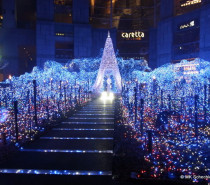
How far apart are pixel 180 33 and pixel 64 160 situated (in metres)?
30.0

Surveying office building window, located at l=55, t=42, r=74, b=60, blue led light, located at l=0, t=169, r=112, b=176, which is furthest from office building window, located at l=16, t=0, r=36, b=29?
blue led light, located at l=0, t=169, r=112, b=176

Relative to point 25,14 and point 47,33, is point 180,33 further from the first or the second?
point 25,14

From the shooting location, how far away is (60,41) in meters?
32.1

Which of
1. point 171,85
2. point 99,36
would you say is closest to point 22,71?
point 99,36

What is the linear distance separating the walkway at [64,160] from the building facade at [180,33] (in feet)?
80.5

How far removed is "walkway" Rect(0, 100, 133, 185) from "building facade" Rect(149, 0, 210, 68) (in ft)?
80.5

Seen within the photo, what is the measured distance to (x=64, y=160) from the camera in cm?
507

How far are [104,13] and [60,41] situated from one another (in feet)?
37.2

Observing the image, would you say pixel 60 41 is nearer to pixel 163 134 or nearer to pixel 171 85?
pixel 171 85

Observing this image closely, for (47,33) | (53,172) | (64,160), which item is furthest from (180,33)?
(53,172)

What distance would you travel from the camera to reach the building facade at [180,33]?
27.6 meters

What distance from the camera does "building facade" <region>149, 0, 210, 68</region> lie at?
27.6 metres

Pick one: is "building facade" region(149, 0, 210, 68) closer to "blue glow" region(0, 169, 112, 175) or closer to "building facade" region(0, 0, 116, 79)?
"building facade" region(0, 0, 116, 79)

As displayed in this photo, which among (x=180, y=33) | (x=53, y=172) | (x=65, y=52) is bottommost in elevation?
(x=53, y=172)
